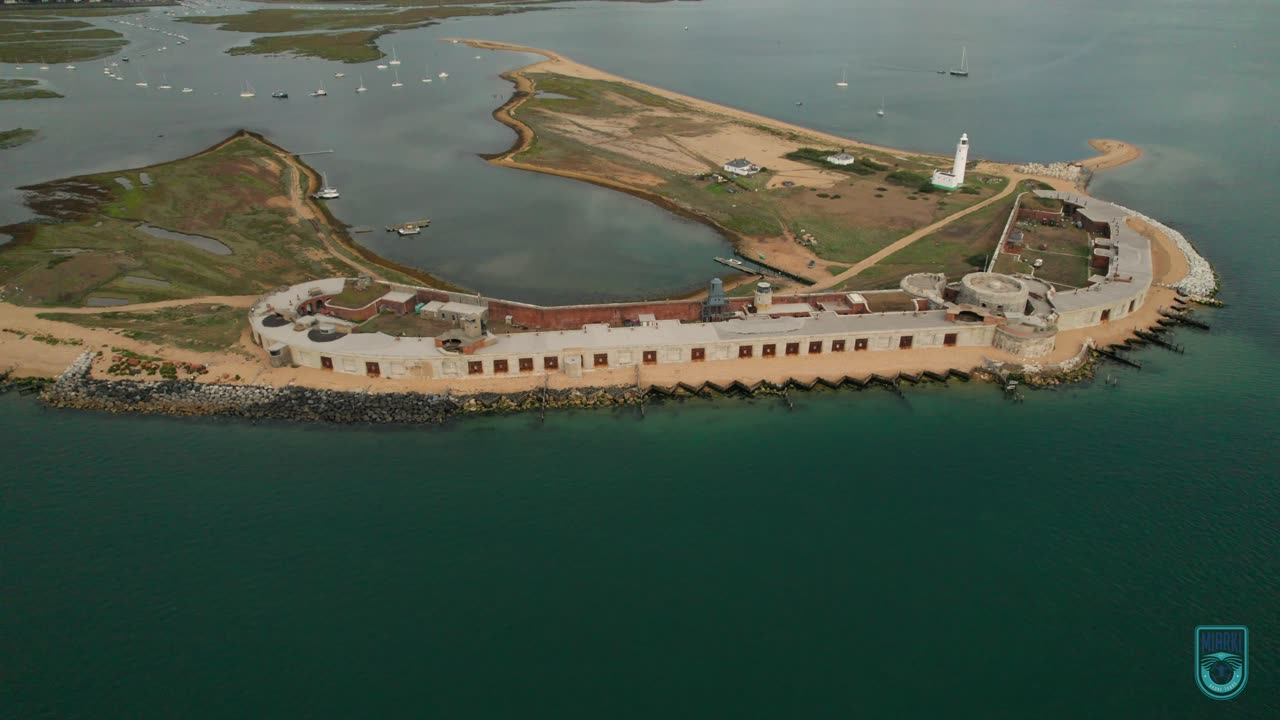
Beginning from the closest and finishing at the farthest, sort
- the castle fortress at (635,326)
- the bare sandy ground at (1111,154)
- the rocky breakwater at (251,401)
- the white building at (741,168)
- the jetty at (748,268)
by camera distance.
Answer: the rocky breakwater at (251,401) < the castle fortress at (635,326) < the jetty at (748,268) < the white building at (741,168) < the bare sandy ground at (1111,154)

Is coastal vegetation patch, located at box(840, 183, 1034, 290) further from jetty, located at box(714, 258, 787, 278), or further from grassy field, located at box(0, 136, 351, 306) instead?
grassy field, located at box(0, 136, 351, 306)

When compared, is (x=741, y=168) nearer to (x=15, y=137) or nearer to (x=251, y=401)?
(x=251, y=401)

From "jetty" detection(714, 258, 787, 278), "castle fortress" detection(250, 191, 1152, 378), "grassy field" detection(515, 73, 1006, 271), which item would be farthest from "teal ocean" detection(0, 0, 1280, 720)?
"grassy field" detection(515, 73, 1006, 271)

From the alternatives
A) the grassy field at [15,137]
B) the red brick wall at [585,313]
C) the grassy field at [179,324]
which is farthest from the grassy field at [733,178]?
the grassy field at [15,137]

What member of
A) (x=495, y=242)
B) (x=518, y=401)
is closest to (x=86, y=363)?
(x=518, y=401)

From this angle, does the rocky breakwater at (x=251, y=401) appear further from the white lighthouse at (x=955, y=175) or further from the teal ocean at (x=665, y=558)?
the white lighthouse at (x=955, y=175)

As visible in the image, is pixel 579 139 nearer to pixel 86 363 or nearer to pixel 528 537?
pixel 86 363

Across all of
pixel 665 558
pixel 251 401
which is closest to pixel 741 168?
pixel 251 401
